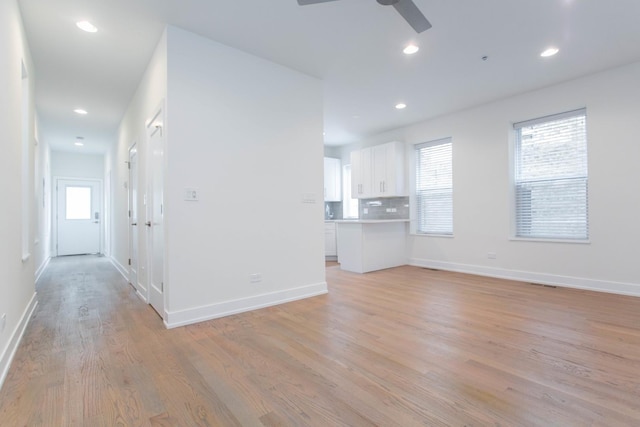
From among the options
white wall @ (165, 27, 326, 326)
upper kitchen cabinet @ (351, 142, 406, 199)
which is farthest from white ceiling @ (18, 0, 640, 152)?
upper kitchen cabinet @ (351, 142, 406, 199)

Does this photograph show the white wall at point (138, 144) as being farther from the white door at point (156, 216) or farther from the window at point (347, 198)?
the window at point (347, 198)

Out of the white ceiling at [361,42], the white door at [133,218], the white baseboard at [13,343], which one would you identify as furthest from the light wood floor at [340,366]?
the white ceiling at [361,42]

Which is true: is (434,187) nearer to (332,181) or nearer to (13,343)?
(332,181)

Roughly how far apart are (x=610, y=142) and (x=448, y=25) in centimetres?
276

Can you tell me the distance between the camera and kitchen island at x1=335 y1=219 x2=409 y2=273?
532 cm

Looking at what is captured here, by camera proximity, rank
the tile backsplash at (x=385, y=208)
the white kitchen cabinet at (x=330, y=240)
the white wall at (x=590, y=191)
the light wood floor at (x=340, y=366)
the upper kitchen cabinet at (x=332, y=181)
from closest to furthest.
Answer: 1. the light wood floor at (x=340, y=366)
2. the white wall at (x=590, y=191)
3. the tile backsplash at (x=385, y=208)
4. the white kitchen cabinet at (x=330, y=240)
5. the upper kitchen cabinet at (x=332, y=181)

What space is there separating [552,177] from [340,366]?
4243mm

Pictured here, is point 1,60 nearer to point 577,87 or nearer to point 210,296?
point 210,296

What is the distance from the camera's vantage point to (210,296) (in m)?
3.02

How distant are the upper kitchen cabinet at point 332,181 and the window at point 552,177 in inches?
161

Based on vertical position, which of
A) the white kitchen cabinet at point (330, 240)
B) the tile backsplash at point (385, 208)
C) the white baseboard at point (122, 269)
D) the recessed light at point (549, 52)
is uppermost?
the recessed light at point (549, 52)

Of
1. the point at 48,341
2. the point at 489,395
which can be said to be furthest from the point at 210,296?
the point at 489,395

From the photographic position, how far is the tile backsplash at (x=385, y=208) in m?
6.32

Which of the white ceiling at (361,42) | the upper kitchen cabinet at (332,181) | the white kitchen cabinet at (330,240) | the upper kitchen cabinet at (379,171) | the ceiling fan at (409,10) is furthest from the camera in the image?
the upper kitchen cabinet at (332,181)
